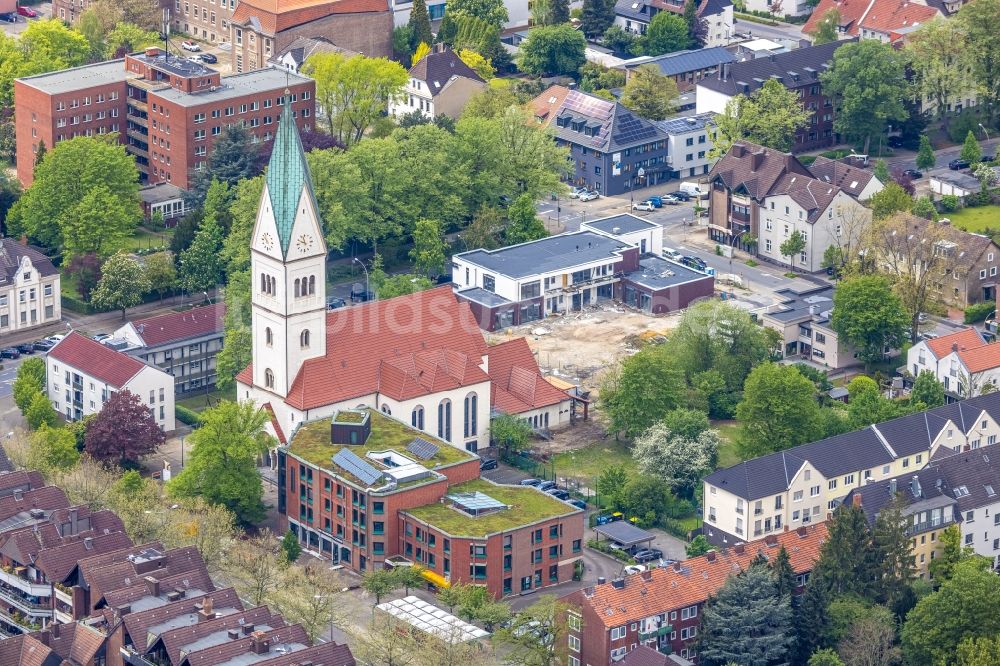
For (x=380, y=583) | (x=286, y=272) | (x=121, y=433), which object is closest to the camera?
(x=380, y=583)

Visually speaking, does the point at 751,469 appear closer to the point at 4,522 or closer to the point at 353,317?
the point at 353,317

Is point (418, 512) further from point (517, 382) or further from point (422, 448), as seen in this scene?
point (517, 382)

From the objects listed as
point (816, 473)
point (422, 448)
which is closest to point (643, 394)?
point (816, 473)

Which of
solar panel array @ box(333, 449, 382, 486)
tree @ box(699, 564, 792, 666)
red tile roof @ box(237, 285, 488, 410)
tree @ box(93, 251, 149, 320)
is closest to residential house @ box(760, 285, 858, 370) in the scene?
red tile roof @ box(237, 285, 488, 410)

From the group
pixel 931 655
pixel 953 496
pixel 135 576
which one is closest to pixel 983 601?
pixel 931 655

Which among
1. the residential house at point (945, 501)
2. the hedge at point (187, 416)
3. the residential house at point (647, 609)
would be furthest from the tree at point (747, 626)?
the hedge at point (187, 416)

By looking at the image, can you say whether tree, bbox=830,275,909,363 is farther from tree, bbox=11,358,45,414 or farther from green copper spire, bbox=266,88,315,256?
tree, bbox=11,358,45,414

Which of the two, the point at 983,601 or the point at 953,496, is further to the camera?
the point at 953,496
